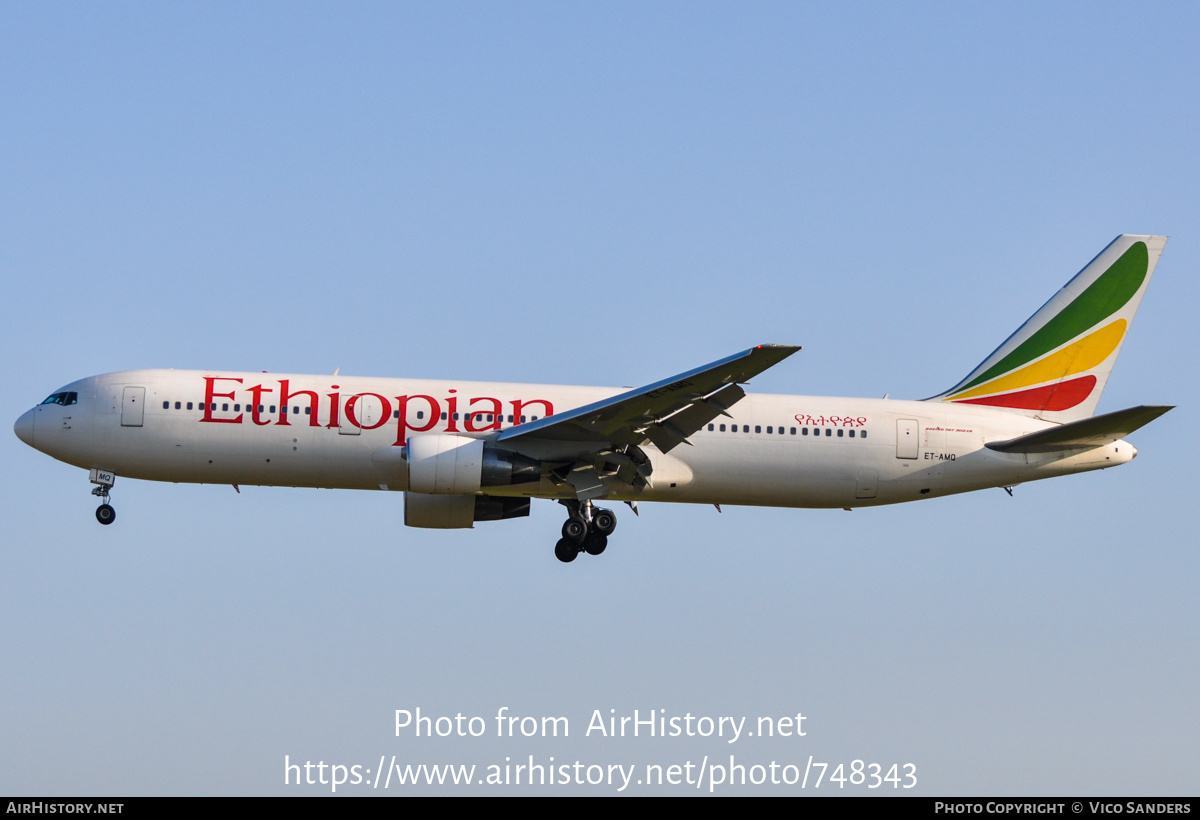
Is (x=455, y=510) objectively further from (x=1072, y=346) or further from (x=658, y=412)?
(x=1072, y=346)

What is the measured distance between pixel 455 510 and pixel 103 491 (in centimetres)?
863

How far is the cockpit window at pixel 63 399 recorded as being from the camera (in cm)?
3266

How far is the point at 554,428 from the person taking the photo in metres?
30.3

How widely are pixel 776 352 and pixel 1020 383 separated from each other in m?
12.0

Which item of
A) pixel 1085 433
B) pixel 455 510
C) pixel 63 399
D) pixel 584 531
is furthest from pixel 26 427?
pixel 1085 433

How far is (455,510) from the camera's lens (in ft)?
111

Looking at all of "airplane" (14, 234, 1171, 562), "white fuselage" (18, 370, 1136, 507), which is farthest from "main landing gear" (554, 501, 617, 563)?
"white fuselage" (18, 370, 1136, 507)

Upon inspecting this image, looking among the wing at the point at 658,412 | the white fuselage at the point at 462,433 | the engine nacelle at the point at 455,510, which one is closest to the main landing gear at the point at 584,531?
the white fuselage at the point at 462,433

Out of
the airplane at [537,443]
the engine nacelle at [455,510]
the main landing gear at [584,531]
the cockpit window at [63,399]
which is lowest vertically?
the main landing gear at [584,531]

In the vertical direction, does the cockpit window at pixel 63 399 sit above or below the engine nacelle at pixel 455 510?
above

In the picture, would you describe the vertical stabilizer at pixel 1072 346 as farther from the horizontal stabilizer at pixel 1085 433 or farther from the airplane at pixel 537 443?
the horizontal stabilizer at pixel 1085 433

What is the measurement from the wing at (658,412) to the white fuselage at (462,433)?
1572mm

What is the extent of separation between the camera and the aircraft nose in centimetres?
3281

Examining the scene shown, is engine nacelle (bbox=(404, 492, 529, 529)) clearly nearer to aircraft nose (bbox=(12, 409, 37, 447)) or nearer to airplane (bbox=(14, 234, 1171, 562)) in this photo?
airplane (bbox=(14, 234, 1171, 562))
